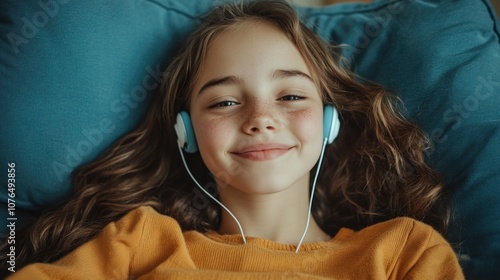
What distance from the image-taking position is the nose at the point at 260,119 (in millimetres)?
1202

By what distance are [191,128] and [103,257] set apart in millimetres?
396

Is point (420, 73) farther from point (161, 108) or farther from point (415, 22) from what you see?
point (161, 108)

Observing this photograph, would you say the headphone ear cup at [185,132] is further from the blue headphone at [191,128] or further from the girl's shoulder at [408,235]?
the girl's shoulder at [408,235]

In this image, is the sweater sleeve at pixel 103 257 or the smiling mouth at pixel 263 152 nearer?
the sweater sleeve at pixel 103 257

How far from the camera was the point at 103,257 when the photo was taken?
3.92 ft

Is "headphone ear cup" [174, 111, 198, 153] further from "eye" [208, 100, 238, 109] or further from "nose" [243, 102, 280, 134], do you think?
"nose" [243, 102, 280, 134]

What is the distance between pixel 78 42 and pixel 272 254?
0.76 m

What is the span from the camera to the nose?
1.20 meters

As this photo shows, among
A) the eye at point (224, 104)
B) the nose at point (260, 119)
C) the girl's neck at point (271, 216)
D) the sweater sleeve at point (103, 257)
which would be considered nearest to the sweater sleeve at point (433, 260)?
the girl's neck at point (271, 216)

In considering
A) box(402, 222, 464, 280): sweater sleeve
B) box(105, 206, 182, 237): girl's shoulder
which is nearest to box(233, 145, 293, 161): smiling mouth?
box(105, 206, 182, 237): girl's shoulder

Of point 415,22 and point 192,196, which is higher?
point 415,22

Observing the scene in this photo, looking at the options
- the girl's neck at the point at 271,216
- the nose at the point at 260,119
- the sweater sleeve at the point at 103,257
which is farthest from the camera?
the girl's neck at the point at 271,216

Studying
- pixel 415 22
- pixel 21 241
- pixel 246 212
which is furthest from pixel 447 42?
pixel 21 241

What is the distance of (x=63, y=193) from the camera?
55.5 inches
